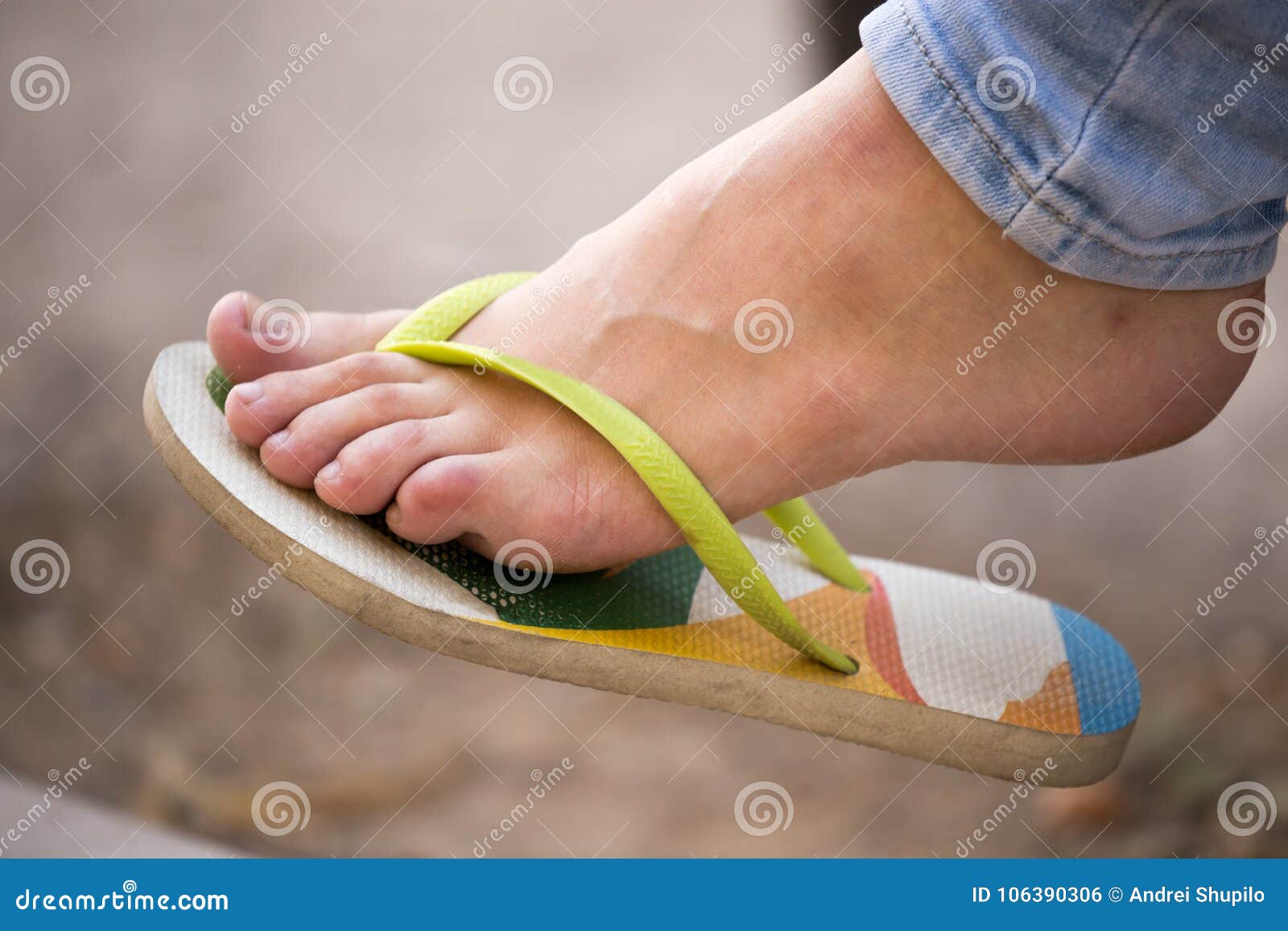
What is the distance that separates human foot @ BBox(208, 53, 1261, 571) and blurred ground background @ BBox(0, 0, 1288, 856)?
1.62ft

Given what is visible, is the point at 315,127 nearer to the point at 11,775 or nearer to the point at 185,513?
the point at 185,513

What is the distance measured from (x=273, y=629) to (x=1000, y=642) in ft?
2.79

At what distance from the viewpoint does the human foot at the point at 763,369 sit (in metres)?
0.74

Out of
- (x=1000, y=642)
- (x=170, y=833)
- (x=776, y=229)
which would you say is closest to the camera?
(x=776, y=229)

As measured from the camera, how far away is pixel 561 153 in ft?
6.77

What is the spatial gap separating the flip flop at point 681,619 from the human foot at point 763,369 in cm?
3

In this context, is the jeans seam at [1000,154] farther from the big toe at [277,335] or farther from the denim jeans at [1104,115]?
the big toe at [277,335]

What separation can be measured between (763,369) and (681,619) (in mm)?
203

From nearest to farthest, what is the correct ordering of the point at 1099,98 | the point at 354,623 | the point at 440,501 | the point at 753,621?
the point at 1099,98 < the point at 440,501 < the point at 753,621 < the point at 354,623

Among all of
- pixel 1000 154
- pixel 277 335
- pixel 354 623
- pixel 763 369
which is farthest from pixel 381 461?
pixel 354 623

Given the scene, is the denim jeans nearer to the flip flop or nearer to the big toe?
the flip flop

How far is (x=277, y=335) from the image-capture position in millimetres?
838

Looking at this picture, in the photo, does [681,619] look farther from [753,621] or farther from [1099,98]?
[1099,98]

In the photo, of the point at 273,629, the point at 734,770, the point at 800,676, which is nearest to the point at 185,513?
the point at 273,629
